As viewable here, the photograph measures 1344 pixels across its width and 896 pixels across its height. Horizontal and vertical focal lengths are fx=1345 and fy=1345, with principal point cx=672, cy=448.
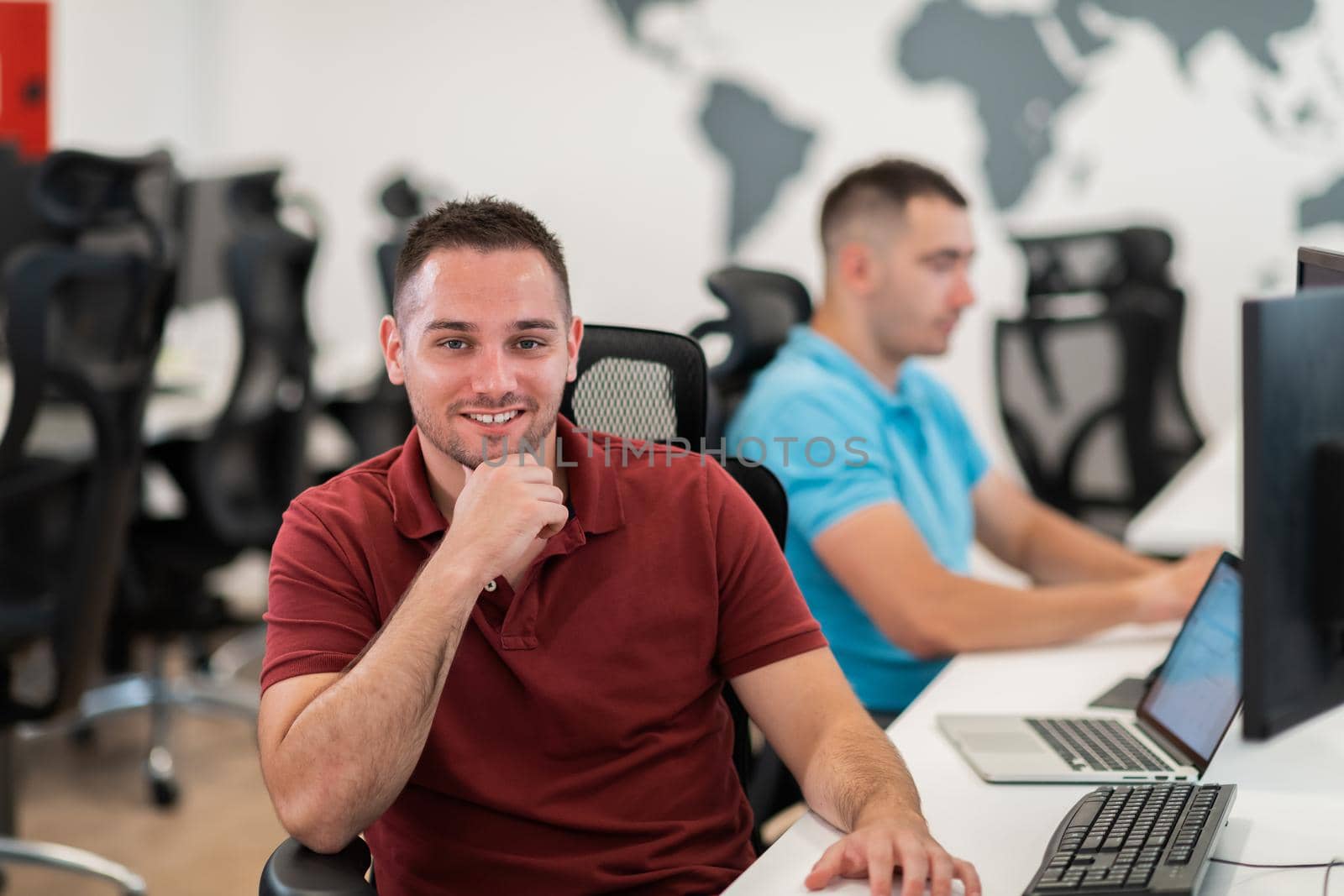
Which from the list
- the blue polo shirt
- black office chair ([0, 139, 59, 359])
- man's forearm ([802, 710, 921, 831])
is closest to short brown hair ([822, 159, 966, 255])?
the blue polo shirt

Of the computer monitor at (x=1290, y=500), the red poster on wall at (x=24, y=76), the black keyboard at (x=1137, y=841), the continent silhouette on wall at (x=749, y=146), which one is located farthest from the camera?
the continent silhouette on wall at (x=749, y=146)

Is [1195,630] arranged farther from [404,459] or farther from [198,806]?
[198,806]

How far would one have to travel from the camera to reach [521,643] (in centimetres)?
135

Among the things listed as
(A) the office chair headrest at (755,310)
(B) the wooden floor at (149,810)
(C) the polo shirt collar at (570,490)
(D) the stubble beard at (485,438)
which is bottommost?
(B) the wooden floor at (149,810)

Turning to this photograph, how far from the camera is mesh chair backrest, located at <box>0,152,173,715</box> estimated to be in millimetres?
2141

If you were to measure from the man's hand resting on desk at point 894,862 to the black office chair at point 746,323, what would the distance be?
0.83 meters

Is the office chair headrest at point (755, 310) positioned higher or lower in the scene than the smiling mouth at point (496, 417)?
higher

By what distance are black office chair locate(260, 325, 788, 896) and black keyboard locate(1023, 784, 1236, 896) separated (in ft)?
1.54

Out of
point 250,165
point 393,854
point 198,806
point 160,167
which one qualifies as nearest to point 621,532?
point 393,854

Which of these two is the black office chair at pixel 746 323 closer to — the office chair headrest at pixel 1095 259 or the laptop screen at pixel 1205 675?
the laptop screen at pixel 1205 675

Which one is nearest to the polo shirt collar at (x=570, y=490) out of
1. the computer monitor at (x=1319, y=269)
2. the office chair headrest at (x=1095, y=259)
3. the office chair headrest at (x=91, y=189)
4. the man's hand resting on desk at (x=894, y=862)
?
the man's hand resting on desk at (x=894, y=862)

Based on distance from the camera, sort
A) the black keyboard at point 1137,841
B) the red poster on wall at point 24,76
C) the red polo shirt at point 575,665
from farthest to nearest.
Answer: the red poster on wall at point 24,76, the red polo shirt at point 575,665, the black keyboard at point 1137,841

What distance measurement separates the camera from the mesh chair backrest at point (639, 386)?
1.58 meters

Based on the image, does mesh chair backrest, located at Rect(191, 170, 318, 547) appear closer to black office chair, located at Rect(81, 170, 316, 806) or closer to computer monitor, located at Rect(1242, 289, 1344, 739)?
black office chair, located at Rect(81, 170, 316, 806)
